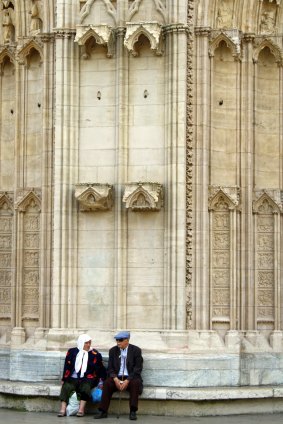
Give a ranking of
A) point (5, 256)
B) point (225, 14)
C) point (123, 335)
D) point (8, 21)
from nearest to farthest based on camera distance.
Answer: point (123, 335) → point (225, 14) → point (5, 256) → point (8, 21)

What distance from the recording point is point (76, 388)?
21.5 meters

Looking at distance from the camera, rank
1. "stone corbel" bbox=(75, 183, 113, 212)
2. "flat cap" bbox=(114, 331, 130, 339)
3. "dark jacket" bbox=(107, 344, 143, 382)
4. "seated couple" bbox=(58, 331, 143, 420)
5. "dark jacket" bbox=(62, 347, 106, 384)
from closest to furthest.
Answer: "seated couple" bbox=(58, 331, 143, 420)
"dark jacket" bbox=(107, 344, 143, 382)
"flat cap" bbox=(114, 331, 130, 339)
"dark jacket" bbox=(62, 347, 106, 384)
"stone corbel" bbox=(75, 183, 113, 212)

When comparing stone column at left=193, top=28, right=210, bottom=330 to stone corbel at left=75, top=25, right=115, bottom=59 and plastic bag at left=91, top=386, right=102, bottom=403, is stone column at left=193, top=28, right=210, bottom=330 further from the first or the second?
plastic bag at left=91, top=386, right=102, bottom=403

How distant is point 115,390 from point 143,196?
3.67 meters

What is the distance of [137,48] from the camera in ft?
74.5

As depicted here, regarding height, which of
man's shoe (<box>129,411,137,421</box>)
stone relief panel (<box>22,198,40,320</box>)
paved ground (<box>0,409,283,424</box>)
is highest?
stone relief panel (<box>22,198,40,320</box>)

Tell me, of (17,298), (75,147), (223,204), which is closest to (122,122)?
(75,147)

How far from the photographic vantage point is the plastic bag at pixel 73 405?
843 inches

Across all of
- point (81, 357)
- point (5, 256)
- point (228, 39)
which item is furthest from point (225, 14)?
point (81, 357)

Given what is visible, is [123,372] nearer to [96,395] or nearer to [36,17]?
[96,395]

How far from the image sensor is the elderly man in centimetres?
2116

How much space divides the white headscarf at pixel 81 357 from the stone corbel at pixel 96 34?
5.61m

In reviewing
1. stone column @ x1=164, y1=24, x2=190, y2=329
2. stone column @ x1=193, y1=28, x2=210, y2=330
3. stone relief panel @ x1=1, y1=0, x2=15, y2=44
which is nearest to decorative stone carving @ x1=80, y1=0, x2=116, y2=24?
stone column @ x1=164, y1=24, x2=190, y2=329

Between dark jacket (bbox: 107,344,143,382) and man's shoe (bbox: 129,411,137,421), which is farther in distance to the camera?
dark jacket (bbox: 107,344,143,382)
